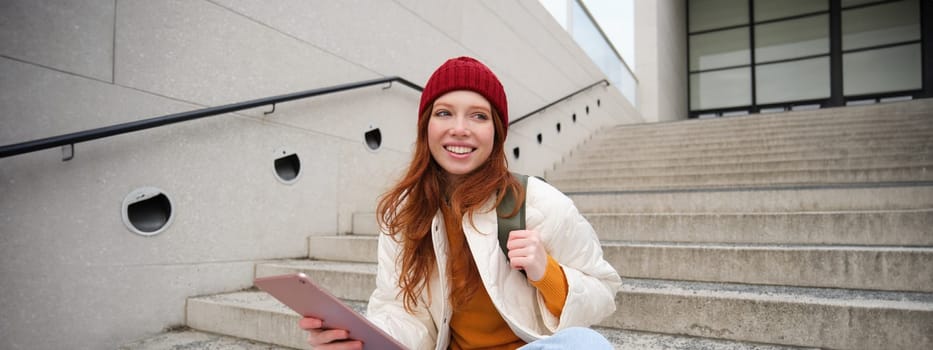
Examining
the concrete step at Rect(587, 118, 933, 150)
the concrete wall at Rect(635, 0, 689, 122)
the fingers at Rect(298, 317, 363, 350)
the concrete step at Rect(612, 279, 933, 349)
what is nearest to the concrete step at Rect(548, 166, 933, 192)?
the concrete step at Rect(587, 118, 933, 150)

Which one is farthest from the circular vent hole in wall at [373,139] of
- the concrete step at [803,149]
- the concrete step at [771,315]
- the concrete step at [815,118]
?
the concrete step at [815,118]

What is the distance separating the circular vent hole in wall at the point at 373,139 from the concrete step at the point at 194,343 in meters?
1.82

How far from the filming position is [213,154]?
2643mm

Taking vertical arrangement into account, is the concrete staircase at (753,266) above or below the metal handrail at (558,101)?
below

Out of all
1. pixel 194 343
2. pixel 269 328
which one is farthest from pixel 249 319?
pixel 194 343

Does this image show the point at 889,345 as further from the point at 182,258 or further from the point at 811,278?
the point at 182,258

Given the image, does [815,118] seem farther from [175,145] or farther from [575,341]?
[175,145]

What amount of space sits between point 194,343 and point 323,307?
1697mm

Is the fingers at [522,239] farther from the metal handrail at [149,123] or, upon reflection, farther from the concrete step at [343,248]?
the concrete step at [343,248]

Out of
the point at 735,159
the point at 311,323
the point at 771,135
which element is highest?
the point at 771,135

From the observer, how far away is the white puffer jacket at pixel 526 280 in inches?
42.7

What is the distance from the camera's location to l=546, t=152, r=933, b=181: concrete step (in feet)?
12.3

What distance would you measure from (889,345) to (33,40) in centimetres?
346

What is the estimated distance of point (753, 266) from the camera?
2.24m
